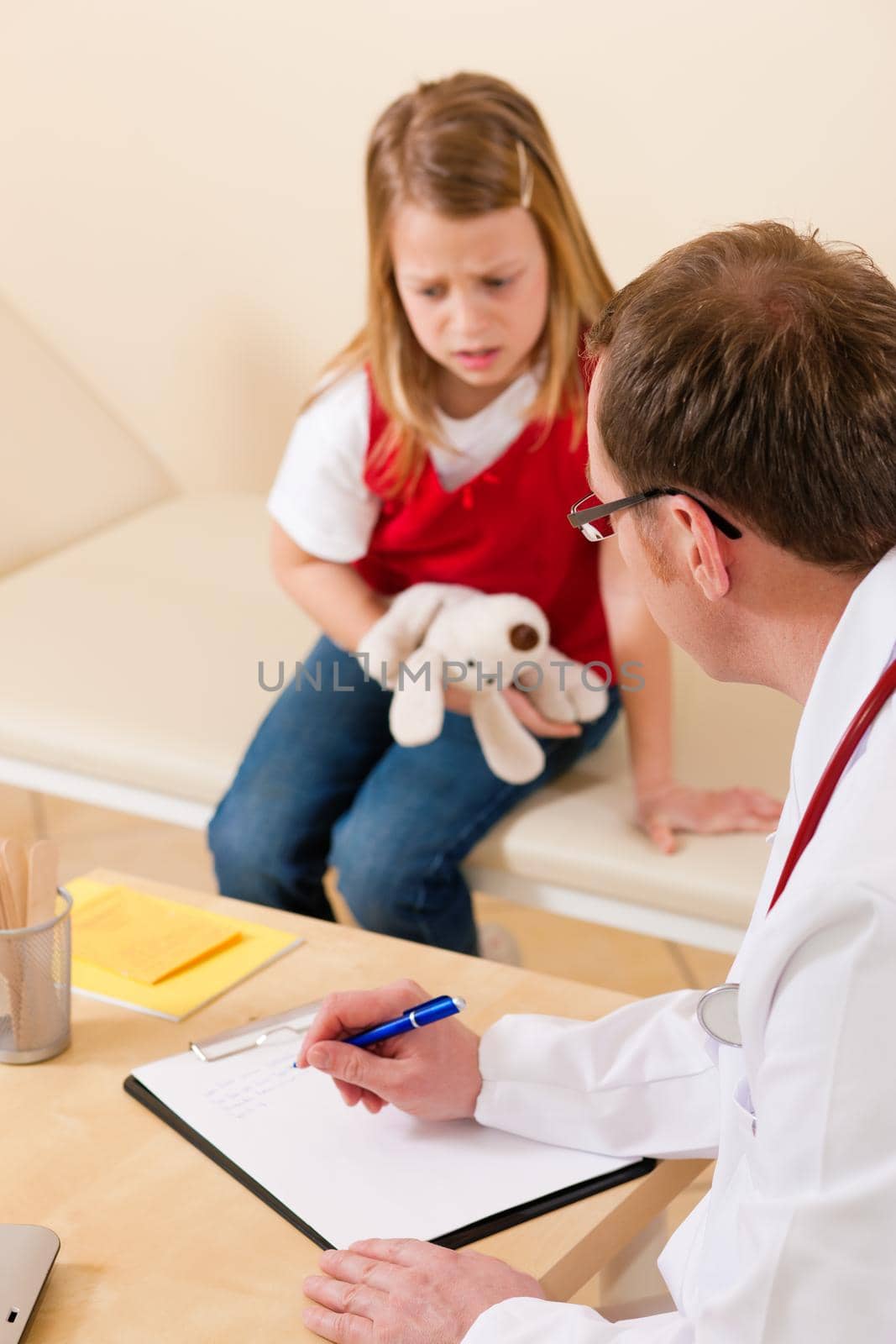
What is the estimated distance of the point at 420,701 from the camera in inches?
66.7

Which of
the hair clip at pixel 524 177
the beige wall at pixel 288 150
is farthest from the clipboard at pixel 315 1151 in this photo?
the beige wall at pixel 288 150

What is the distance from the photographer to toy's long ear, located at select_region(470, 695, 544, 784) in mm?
1689

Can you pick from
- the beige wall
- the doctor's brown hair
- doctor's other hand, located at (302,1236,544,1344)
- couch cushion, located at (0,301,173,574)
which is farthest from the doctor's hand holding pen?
couch cushion, located at (0,301,173,574)

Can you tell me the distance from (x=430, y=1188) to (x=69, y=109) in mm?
2357

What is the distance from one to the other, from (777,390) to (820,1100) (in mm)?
326

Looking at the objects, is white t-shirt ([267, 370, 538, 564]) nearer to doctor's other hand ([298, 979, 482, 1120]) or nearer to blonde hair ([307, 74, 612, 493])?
blonde hair ([307, 74, 612, 493])

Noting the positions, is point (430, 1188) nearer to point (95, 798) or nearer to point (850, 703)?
point (850, 703)

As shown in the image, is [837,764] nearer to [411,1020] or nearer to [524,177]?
[411,1020]

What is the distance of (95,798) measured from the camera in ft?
6.56

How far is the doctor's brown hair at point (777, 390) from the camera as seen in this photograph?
27.9 inches

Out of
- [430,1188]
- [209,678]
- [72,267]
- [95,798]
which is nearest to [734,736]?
[209,678]

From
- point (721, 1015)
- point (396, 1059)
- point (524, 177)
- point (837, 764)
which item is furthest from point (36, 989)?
point (524, 177)

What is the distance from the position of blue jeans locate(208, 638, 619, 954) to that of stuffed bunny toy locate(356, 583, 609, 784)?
5 centimetres

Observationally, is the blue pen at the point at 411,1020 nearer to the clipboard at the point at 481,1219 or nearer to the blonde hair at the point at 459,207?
the clipboard at the point at 481,1219
